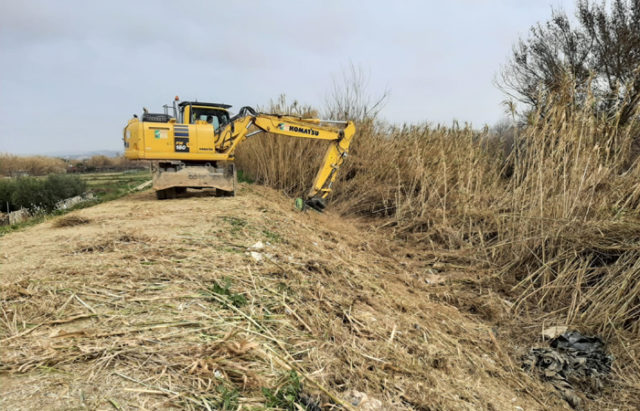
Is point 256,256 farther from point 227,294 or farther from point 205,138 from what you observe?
point 205,138

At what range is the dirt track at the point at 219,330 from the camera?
64.2 inches

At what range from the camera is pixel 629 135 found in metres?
4.28

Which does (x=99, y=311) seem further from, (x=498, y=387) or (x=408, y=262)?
(x=408, y=262)

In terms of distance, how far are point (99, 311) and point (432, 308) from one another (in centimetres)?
278

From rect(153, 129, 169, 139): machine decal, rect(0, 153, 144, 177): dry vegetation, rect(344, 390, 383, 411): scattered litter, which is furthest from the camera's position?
rect(0, 153, 144, 177): dry vegetation

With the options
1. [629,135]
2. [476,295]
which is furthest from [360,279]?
[629,135]

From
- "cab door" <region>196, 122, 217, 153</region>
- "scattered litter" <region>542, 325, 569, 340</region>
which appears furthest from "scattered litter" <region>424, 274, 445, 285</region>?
"cab door" <region>196, 122, 217, 153</region>

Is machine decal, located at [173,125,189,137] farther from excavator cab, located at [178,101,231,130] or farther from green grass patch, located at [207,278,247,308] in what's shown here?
green grass patch, located at [207,278,247,308]

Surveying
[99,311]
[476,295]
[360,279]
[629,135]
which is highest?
[629,135]

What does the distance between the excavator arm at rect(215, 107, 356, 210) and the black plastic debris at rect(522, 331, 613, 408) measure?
17.4 feet

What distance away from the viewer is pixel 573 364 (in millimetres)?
3012

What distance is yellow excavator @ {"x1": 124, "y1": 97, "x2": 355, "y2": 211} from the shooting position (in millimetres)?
7301

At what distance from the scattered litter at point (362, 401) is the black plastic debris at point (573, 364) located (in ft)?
5.91

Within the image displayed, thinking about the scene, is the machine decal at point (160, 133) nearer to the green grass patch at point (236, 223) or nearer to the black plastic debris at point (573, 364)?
the green grass patch at point (236, 223)
